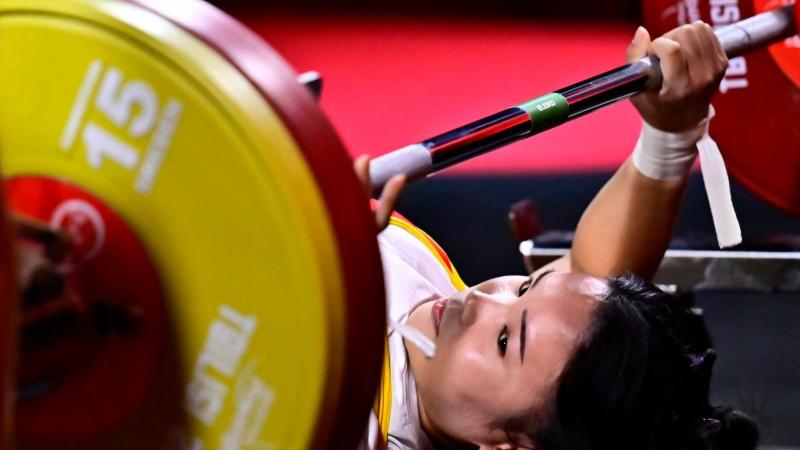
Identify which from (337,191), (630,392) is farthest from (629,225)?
(337,191)

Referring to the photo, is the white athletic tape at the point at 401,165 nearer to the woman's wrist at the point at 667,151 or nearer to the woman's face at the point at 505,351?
the woman's face at the point at 505,351

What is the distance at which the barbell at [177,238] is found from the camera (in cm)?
62

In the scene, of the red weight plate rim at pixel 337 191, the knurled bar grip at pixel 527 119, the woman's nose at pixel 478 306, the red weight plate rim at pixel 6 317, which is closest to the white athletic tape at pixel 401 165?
the knurled bar grip at pixel 527 119

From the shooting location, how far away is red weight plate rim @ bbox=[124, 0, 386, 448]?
0.64 m

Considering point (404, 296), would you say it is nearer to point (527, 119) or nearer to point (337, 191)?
point (527, 119)

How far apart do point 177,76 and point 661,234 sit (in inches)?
29.9

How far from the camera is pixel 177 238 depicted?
645 millimetres

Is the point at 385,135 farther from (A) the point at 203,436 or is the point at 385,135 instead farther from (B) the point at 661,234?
(A) the point at 203,436

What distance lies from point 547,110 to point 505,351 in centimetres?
25

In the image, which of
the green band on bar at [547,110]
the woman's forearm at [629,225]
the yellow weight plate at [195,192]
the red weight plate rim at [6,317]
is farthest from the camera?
the woman's forearm at [629,225]

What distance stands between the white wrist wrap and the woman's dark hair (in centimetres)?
13

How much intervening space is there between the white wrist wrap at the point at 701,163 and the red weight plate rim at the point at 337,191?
1.79 feet

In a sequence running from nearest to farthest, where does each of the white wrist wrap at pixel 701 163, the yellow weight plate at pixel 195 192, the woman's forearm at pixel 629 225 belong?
the yellow weight plate at pixel 195 192 → the white wrist wrap at pixel 701 163 → the woman's forearm at pixel 629 225

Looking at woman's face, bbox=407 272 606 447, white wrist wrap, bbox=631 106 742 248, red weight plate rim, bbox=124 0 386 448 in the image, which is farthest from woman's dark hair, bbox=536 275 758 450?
red weight plate rim, bbox=124 0 386 448
